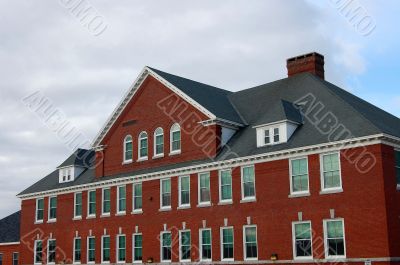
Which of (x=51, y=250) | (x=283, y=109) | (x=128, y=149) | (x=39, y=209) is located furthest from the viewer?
(x=39, y=209)

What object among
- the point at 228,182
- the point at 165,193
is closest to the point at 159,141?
the point at 165,193

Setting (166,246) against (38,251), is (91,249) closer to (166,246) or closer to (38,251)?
(38,251)

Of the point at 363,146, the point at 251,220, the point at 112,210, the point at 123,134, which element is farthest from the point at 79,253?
the point at 363,146

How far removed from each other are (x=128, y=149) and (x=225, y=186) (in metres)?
10.7

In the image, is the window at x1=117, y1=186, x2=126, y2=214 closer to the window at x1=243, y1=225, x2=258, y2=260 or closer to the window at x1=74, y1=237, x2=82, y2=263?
the window at x1=74, y1=237, x2=82, y2=263

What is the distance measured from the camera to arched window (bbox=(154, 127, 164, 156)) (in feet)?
138

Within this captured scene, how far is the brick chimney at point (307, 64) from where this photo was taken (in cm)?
4169

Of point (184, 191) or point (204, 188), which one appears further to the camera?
point (184, 191)

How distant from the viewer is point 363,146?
99.9ft

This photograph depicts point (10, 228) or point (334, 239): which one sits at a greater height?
point (10, 228)

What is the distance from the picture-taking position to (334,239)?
101ft

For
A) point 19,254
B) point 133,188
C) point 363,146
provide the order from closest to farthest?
1. point 363,146
2. point 133,188
3. point 19,254

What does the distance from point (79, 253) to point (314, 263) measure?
2126 cm

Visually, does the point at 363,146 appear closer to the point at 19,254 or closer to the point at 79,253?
the point at 79,253
